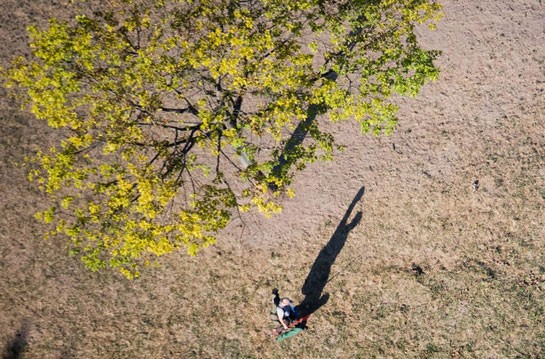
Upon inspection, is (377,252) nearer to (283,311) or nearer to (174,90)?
(283,311)

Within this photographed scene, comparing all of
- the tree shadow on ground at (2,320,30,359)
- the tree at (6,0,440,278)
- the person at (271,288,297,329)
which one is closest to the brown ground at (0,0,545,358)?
the tree shadow on ground at (2,320,30,359)

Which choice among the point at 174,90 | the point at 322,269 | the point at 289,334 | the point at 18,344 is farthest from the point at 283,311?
the point at 18,344

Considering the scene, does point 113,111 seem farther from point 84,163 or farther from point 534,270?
point 534,270

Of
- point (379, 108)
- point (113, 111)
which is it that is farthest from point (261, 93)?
point (113, 111)

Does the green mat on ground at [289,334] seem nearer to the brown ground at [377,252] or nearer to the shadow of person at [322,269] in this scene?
the brown ground at [377,252]

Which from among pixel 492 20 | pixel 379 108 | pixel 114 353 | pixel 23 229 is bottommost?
pixel 114 353

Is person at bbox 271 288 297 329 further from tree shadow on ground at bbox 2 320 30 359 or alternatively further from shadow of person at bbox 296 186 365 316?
tree shadow on ground at bbox 2 320 30 359
